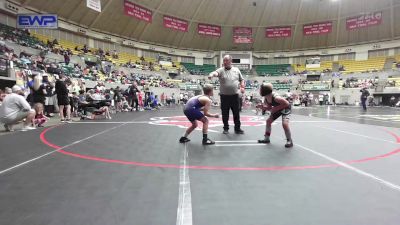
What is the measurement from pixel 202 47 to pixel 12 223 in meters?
42.8

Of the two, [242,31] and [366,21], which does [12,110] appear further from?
[366,21]

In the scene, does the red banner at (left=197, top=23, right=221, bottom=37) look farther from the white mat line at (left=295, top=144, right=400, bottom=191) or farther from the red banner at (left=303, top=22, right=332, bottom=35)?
the white mat line at (left=295, top=144, right=400, bottom=191)

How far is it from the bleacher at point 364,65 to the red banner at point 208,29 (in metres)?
17.3

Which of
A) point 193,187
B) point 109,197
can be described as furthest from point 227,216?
point 109,197

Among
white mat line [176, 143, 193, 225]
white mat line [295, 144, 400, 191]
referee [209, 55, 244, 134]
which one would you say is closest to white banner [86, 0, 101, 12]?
referee [209, 55, 244, 134]

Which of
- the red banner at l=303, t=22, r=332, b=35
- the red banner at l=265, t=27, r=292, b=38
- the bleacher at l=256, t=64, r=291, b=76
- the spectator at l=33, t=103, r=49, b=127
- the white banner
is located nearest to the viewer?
the spectator at l=33, t=103, r=49, b=127

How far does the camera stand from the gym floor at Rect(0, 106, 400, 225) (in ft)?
5.69

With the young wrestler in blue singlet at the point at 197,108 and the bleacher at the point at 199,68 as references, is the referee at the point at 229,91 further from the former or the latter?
the bleacher at the point at 199,68

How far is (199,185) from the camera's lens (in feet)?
7.71

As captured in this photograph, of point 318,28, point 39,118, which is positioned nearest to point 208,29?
point 318,28

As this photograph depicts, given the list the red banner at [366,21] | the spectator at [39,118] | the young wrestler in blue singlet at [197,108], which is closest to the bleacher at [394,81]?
the red banner at [366,21]

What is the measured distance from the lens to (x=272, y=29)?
115ft

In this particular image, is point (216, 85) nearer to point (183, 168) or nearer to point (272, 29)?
point (272, 29)

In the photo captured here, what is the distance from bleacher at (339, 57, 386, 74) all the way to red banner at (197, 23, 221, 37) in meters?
17.3
